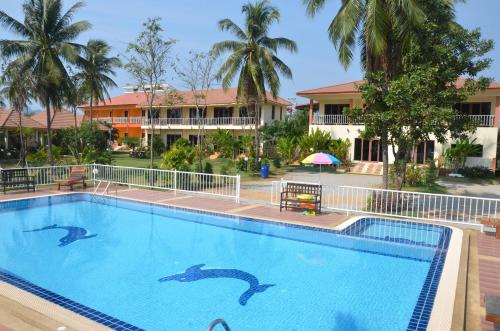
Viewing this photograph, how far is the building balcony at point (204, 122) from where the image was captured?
38312mm

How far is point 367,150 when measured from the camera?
100 ft

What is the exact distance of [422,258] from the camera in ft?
29.5

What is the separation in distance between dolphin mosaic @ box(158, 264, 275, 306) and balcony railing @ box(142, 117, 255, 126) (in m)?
28.3

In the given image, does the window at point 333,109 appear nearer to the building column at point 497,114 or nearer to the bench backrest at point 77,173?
the building column at point 497,114

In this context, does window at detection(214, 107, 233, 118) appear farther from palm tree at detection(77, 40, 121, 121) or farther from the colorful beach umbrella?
the colorful beach umbrella

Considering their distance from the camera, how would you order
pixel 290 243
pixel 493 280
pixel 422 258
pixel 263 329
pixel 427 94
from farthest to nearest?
pixel 427 94
pixel 290 243
pixel 422 258
pixel 493 280
pixel 263 329

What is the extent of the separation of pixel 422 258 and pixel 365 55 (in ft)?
31.5

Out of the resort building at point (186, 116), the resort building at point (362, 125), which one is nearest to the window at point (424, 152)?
the resort building at point (362, 125)

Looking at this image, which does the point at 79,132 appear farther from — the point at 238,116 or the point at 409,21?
the point at 409,21

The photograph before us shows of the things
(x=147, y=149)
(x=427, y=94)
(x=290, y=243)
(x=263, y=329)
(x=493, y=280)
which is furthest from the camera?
(x=147, y=149)

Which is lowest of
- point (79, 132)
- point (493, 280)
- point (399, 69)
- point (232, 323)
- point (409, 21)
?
point (232, 323)

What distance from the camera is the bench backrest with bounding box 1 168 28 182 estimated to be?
15656 mm

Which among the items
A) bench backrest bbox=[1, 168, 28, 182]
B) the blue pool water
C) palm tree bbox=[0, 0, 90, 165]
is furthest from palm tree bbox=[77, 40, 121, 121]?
the blue pool water

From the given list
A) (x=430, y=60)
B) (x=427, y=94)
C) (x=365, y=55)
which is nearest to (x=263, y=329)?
(x=427, y=94)
